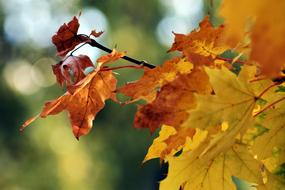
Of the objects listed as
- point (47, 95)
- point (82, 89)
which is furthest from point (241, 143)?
point (47, 95)

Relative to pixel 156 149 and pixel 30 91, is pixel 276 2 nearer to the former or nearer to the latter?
pixel 156 149

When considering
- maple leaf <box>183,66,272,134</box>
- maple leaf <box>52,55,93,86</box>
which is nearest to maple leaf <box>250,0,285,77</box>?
maple leaf <box>183,66,272,134</box>

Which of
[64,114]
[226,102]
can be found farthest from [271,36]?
[64,114]

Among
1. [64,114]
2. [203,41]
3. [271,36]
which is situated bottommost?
[271,36]

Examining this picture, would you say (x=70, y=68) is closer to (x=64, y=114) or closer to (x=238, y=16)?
(x=238, y=16)

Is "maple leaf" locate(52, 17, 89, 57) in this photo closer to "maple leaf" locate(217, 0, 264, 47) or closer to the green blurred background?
"maple leaf" locate(217, 0, 264, 47)

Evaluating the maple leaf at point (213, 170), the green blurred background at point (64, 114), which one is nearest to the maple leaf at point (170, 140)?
the maple leaf at point (213, 170)
